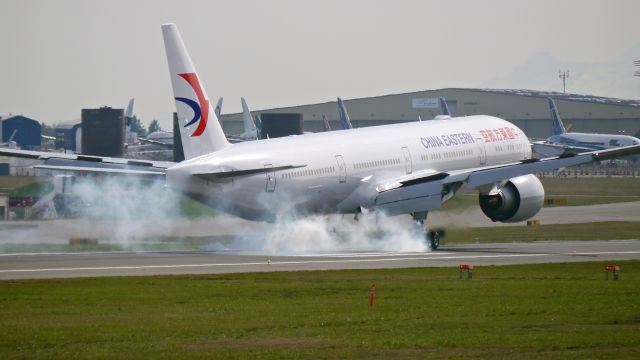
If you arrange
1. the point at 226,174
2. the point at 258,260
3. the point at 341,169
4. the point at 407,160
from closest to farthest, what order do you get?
1. the point at 258,260
2. the point at 226,174
3. the point at 341,169
4. the point at 407,160

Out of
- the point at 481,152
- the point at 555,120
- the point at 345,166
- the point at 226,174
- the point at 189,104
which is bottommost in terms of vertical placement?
the point at 226,174

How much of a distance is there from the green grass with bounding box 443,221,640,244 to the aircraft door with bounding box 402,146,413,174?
3315mm

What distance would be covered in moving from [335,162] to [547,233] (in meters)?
17.5

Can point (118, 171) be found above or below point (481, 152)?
below

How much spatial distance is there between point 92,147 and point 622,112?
257 feet

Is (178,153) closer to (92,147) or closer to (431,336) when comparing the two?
(92,147)

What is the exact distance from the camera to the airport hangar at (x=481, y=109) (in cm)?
16450

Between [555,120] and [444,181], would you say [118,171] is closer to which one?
[444,181]

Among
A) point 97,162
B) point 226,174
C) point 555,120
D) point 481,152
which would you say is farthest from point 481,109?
point 226,174

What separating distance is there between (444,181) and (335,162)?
195 inches

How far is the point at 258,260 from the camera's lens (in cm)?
4688

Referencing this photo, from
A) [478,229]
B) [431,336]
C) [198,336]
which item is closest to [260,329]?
[198,336]

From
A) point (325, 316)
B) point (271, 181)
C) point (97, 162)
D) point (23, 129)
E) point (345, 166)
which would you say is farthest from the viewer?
point (23, 129)

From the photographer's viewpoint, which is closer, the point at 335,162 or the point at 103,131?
the point at 335,162
